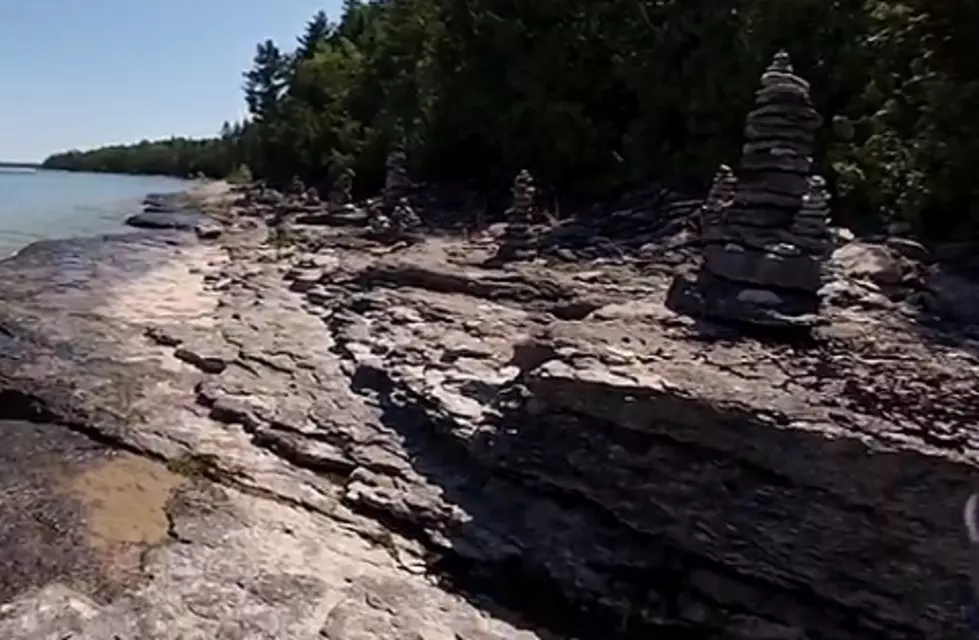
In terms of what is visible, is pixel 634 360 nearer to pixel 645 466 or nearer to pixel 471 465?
pixel 645 466

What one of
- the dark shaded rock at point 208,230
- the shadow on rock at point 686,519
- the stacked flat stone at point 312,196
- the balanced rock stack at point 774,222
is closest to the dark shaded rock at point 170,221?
the dark shaded rock at point 208,230

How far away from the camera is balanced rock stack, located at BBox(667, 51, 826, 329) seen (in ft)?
30.1

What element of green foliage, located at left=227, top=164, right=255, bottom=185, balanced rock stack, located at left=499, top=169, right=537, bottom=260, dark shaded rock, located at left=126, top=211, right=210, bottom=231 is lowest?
dark shaded rock, located at left=126, top=211, right=210, bottom=231

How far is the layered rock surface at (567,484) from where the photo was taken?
6.39m

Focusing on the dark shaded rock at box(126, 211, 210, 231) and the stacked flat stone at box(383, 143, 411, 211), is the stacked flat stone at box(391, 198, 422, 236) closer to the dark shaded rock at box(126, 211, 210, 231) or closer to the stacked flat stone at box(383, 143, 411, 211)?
the stacked flat stone at box(383, 143, 411, 211)

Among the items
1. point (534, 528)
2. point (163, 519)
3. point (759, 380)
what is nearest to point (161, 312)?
point (163, 519)

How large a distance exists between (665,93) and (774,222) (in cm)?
1319

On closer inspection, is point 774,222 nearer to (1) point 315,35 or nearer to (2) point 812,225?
(2) point 812,225

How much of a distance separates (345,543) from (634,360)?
118 inches

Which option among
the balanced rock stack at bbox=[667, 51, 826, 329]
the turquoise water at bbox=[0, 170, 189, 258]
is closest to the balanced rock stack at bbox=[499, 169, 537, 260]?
the balanced rock stack at bbox=[667, 51, 826, 329]

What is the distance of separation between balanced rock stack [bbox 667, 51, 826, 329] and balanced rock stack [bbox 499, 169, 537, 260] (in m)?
6.89

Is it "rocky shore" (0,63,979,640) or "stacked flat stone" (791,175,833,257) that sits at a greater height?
"stacked flat stone" (791,175,833,257)

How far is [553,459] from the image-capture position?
802cm

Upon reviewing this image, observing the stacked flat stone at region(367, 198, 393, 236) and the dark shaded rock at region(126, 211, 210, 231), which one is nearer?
the stacked flat stone at region(367, 198, 393, 236)
